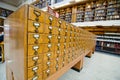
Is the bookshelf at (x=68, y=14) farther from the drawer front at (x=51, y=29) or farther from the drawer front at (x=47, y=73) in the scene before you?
the drawer front at (x=47, y=73)

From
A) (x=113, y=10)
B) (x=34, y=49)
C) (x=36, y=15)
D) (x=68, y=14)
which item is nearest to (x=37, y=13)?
(x=36, y=15)

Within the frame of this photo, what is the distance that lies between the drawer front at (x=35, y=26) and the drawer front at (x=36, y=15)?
0.10 ft

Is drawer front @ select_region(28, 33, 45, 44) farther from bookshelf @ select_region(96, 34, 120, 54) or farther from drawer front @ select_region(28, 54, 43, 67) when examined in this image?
bookshelf @ select_region(96, 34, 120, 54)

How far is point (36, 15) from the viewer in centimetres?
67

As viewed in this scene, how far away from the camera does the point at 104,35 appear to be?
5.21 meters

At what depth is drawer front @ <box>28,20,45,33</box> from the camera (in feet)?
2.09

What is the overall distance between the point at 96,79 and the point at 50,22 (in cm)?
149

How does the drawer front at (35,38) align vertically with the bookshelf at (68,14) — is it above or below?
below

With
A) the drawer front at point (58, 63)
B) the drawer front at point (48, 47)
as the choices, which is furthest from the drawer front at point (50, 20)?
the drawer front at point (58, 63)

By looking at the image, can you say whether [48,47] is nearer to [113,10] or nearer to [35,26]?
[35,26]

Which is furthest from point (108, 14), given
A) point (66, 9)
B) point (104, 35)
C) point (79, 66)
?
point (79, 66)

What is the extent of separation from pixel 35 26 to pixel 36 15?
0.09 meters

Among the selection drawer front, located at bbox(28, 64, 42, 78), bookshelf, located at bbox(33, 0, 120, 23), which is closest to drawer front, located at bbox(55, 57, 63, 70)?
drawer front, located at bbox(28, 64, 42, 78)

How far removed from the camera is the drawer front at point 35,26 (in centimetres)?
64
